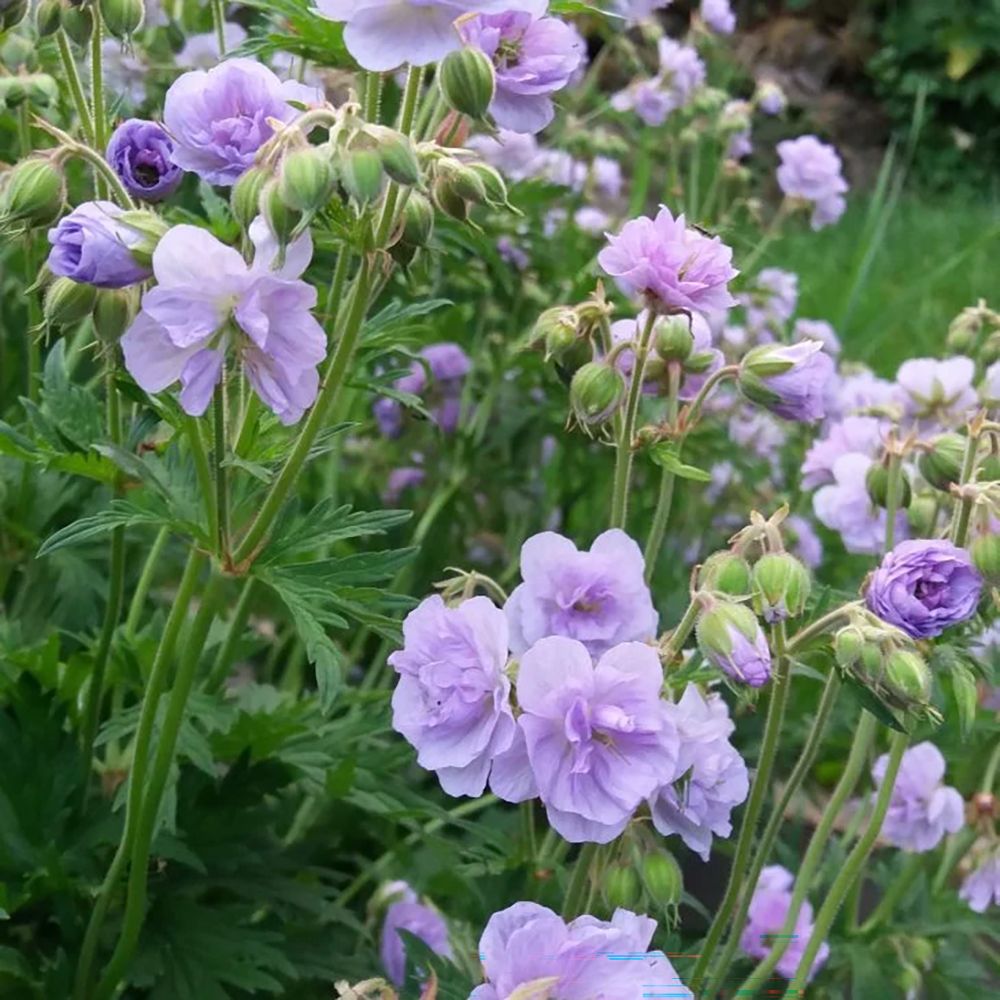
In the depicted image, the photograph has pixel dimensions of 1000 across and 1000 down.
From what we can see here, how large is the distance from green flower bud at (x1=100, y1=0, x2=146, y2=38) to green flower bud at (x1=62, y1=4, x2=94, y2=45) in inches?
1.3

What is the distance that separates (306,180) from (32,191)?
22 cm

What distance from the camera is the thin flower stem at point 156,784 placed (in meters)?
0.86

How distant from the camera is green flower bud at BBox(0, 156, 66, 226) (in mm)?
775

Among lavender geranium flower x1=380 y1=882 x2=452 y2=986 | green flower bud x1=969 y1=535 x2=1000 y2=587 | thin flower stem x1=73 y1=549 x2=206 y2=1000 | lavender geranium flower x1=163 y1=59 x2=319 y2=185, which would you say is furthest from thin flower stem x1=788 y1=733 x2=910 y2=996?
lavender geranium flower x1=163 y1=59 x2=319 y2=185

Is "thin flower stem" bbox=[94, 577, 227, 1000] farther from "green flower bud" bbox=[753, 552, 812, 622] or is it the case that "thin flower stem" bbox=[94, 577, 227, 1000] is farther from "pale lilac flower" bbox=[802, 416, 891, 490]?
"pale lilac flower" bbox=[802, 416, 891, 490]

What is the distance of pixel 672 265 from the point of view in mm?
832

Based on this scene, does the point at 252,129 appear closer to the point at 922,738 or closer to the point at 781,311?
the point at 922,738

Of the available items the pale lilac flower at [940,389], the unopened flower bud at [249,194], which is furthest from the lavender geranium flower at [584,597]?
the pale lilac flower at [940,389]

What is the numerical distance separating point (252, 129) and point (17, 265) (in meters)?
1.11

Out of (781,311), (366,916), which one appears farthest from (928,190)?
(366,916)

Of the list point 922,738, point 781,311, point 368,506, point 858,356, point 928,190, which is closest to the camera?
point 922,738

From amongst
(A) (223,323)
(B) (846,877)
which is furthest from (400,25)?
(B) (846,877)

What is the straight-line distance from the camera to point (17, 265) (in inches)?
68.4

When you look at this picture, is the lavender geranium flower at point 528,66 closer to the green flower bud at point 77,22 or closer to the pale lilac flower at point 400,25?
the pale lilac flower at point 400,25
